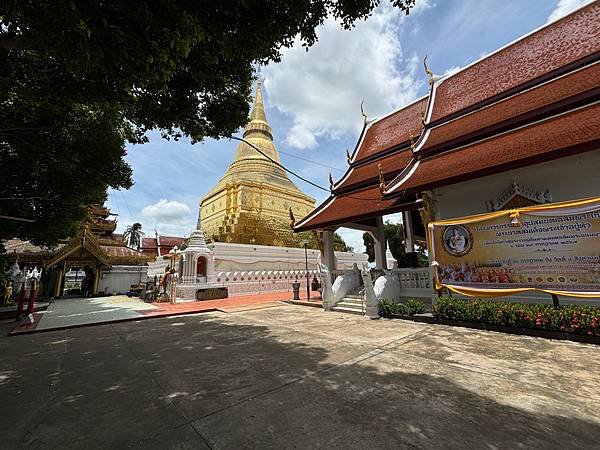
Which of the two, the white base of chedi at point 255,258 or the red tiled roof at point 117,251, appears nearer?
the white base of chedi at point 255,258

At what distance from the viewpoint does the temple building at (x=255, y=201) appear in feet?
74.5

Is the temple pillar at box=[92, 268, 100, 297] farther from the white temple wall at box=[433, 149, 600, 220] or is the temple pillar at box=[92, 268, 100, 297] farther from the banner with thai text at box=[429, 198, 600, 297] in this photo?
the white temple wall at box=[433, 149, 600, 220]

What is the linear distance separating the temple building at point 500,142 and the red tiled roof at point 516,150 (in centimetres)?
2

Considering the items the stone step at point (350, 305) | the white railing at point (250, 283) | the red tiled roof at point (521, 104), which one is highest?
the red tiled roof at point (521, 104)

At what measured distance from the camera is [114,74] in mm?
3703

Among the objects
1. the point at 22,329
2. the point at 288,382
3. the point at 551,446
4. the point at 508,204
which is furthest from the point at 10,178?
the point at 508,204

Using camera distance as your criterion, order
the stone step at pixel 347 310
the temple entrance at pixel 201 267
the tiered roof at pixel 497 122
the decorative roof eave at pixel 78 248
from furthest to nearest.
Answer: the decorative roof eave at pixel 78 248 < the temple entrance at pixel 201 267 < the stone step at pixel 347 310 < the tiered roof at pixel 497 122

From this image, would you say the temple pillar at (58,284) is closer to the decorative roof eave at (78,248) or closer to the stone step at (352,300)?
the decorative roof eave at (78,248)

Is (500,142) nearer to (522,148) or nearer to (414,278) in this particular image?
(522,148)

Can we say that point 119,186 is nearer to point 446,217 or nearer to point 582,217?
point 446,217

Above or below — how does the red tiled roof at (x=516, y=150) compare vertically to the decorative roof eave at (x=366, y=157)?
below

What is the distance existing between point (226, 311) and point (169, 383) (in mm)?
6627

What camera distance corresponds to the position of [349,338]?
5387mm

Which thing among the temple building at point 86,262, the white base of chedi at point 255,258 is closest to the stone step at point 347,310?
the white base of chedi at point 255,258
